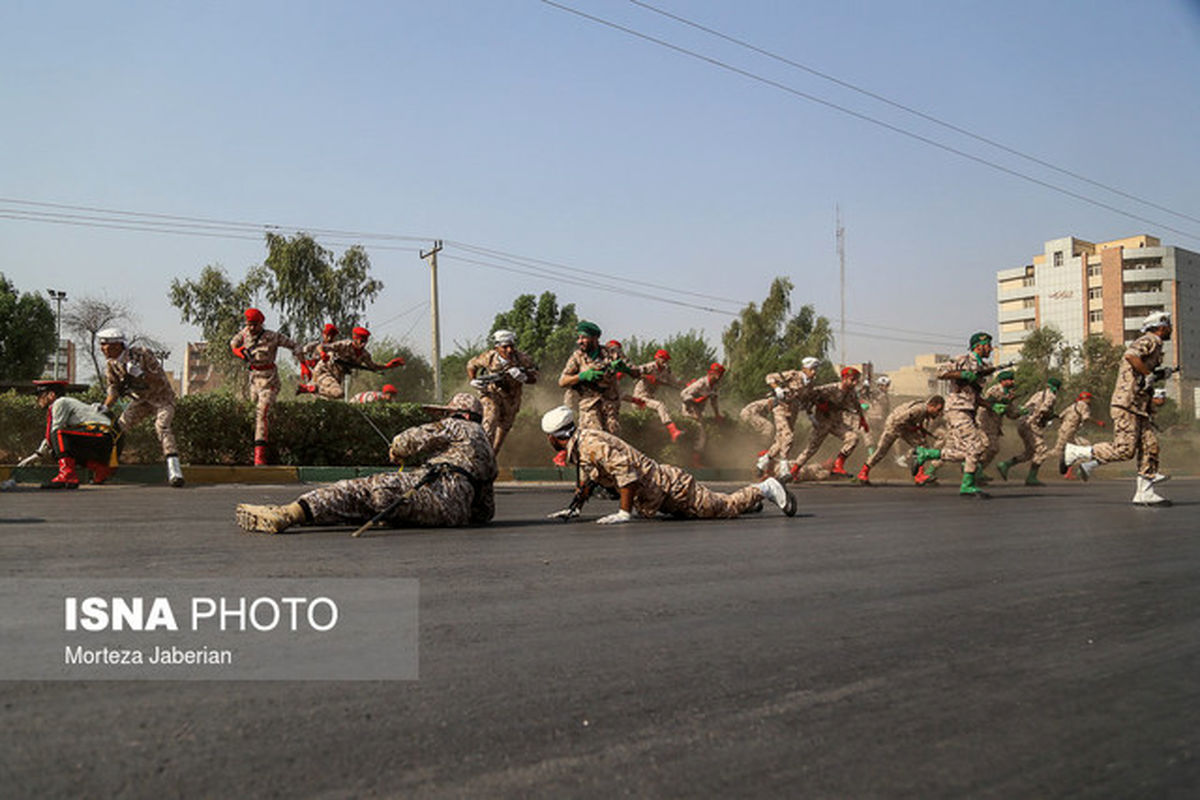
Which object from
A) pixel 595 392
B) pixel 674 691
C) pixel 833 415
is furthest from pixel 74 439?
pixel 833 415

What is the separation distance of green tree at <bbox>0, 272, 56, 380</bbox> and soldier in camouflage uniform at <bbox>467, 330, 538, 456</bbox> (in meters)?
40.9

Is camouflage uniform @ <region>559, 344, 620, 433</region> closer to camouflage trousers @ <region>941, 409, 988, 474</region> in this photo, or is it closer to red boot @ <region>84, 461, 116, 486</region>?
camouflage trousers @ <region>941, 409, 988, 474</region>

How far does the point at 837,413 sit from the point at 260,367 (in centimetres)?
1010

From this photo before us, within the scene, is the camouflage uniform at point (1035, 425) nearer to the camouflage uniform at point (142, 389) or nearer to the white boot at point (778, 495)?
the white boot at point (778, 495)

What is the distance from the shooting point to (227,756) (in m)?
2.28

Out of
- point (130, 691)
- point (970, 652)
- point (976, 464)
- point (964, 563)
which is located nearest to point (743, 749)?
point (970, 652)

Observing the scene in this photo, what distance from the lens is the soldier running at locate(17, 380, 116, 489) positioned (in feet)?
36.1

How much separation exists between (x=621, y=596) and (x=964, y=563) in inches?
104

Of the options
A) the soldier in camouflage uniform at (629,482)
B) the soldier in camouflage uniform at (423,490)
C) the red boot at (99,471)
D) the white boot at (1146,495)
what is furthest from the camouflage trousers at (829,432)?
the red boot at (99,471)

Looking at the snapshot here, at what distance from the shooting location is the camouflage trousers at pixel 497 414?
41.2 feet

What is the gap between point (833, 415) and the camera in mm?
17688

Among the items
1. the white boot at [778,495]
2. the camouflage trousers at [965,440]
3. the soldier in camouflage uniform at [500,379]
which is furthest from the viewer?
the camouflage trousers at [965,440]

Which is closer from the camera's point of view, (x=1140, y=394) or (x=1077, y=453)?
(x=1140, y=394)

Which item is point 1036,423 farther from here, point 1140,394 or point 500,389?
point 500,389
